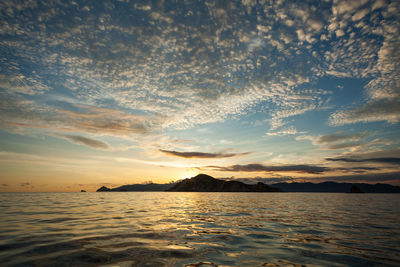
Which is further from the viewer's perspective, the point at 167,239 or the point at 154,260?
the point at 167,239

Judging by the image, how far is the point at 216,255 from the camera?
7.55 metres

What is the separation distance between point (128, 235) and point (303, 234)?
9.80 metres

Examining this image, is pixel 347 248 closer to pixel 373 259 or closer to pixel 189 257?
pixel 373 259

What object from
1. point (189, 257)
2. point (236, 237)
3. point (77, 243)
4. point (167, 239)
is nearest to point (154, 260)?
point (189, 257)

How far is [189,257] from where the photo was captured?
23.6 feet

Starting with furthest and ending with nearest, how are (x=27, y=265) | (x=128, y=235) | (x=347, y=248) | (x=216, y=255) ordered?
(x=128, y=235)
(x=347, y=248)
(x=216, y=255)
(x=27, y=265)

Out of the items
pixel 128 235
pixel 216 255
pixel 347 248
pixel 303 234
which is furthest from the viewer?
pixel 303 234

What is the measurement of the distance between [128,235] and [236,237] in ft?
19.0

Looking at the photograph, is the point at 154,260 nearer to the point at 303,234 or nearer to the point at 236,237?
the point at 236,237

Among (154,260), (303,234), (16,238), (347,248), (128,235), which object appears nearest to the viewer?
(154,260)

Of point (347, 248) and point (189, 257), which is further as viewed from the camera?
point (347, 248)

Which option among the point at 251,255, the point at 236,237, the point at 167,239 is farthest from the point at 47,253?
the point at 236,237

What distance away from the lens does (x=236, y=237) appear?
1080 cm

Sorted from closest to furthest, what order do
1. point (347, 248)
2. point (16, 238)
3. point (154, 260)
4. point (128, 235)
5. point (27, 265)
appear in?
point (27, 265) → point (154, 260) → point (347, 248) → point (16, 238) → point (128, 235)
